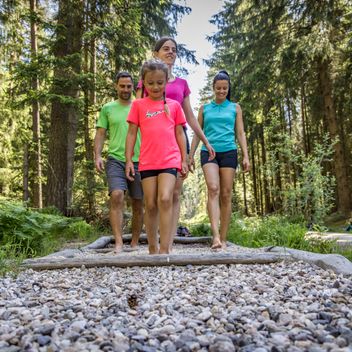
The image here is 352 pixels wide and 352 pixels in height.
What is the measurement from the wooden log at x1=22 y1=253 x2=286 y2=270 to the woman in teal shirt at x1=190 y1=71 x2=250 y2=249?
1.26 m

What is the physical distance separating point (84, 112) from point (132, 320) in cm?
774

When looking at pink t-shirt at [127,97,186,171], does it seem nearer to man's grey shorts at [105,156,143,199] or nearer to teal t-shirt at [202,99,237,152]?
man's grey shorts at [105,156,143,199]

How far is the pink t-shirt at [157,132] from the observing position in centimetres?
372

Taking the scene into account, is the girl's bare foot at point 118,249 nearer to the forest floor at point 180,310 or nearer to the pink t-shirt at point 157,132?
the pink t-shirt at point 157,132

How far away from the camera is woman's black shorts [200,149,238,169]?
4621mm

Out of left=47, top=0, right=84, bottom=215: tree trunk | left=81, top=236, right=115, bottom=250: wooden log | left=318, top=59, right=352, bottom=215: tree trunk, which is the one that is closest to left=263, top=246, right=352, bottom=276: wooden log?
left=81, top=236, right=115, bottom=250: wooden log

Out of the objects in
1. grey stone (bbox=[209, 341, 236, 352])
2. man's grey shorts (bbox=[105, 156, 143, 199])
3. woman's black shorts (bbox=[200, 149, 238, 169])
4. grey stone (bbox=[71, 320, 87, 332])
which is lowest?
grey stone (bbox=[209, 341, 236, 352])

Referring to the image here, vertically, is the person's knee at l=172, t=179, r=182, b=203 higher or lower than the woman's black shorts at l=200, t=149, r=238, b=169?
lower

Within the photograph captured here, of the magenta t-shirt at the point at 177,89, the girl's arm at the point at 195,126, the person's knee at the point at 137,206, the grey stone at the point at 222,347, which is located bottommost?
the grey stone at the point at 222,347

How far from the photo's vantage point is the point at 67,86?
8.34 metres

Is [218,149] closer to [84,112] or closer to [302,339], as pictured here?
[302,339]

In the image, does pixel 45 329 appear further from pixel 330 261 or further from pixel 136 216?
pixel 136 216

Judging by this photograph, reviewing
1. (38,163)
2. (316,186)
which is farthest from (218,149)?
(38,163)

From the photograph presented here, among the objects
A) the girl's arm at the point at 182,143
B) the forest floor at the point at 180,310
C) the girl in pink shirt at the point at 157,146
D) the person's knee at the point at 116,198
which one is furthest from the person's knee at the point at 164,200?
the person's knee at the point at 116,198
